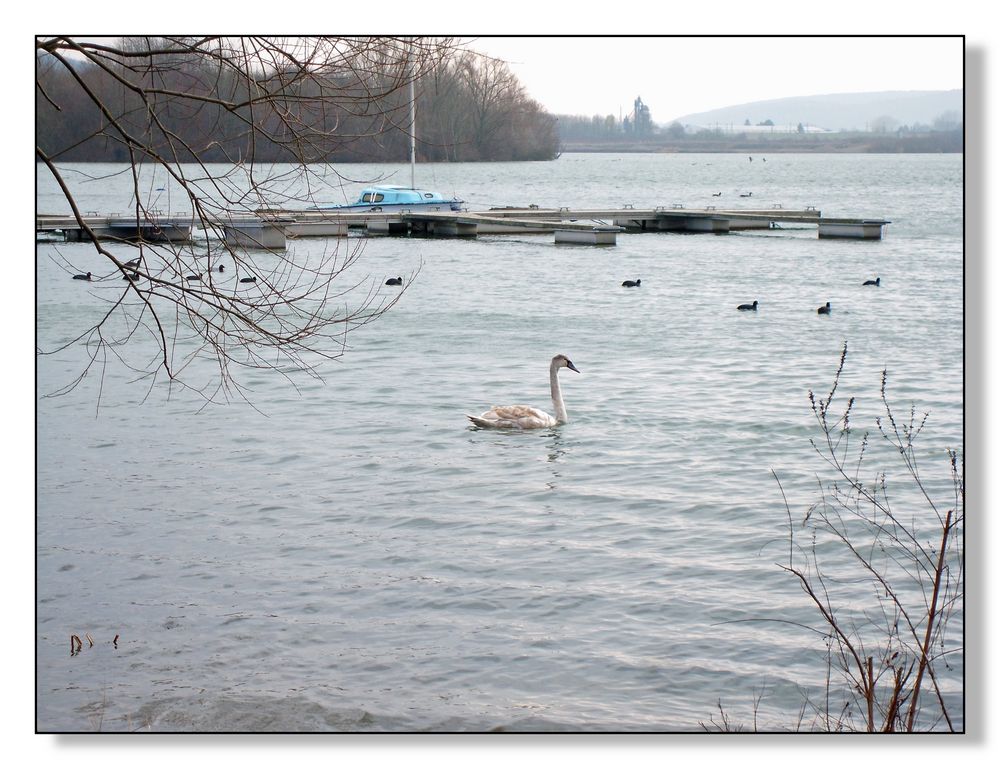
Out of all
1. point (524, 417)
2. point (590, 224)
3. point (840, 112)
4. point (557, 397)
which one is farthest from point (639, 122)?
point (590, 224)

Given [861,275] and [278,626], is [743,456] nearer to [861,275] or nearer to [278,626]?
[278,626]

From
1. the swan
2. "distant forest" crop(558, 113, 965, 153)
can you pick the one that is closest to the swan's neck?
the swan

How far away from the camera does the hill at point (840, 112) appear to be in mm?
6473

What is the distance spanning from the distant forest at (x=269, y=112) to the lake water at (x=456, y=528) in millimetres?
414

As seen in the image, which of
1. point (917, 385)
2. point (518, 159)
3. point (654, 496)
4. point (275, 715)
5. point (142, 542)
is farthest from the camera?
point (917, 385)

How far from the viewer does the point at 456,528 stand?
8734mm

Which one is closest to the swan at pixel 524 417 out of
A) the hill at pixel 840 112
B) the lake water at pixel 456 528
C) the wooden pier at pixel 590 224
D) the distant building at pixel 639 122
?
the lake water at pixel 456 528

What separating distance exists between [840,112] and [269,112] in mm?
3732

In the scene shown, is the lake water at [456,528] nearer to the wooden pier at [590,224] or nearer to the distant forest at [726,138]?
the distant forest at [726,138]

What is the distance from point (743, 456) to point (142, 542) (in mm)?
5241

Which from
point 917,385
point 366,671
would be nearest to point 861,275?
point 917,385

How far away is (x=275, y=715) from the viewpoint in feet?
18.7

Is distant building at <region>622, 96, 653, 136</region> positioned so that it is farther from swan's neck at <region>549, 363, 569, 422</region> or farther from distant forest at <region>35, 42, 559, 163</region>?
swan's neck at <region>549, 363, 569, 422</region>

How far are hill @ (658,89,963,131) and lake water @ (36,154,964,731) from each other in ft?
3.38
